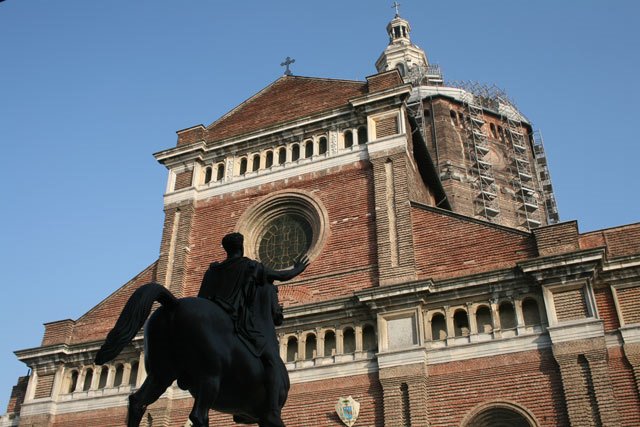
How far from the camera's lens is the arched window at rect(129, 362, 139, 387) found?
19.5 metres

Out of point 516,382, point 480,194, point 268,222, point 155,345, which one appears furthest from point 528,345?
point 480,194

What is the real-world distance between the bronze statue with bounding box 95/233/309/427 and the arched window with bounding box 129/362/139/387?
13.3 metres

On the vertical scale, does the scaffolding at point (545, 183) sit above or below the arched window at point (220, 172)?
above

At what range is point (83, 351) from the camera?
20672 millimetres

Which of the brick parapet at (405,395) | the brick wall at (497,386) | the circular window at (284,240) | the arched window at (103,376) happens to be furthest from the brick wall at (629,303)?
the arched window at (103,376)

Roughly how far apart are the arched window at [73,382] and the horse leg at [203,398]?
16024mm

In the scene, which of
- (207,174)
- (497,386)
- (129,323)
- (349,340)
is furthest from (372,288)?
(129,323)

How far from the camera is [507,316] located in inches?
652

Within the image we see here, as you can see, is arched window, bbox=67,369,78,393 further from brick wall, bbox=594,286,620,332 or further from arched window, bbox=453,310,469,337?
brick wall, bbox=594,286,620,332

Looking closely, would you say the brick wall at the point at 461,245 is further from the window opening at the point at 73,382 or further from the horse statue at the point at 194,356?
the horse statue at the point at 194,356

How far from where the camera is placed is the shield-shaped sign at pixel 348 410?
1644 centimetres

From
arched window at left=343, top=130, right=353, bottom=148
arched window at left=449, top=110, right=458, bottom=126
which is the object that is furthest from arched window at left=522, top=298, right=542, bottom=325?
arched window at left=449, top=110, right=458, bottom=126

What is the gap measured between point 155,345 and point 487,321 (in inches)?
463

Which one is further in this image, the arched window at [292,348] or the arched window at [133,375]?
the arched window at [133,375]
